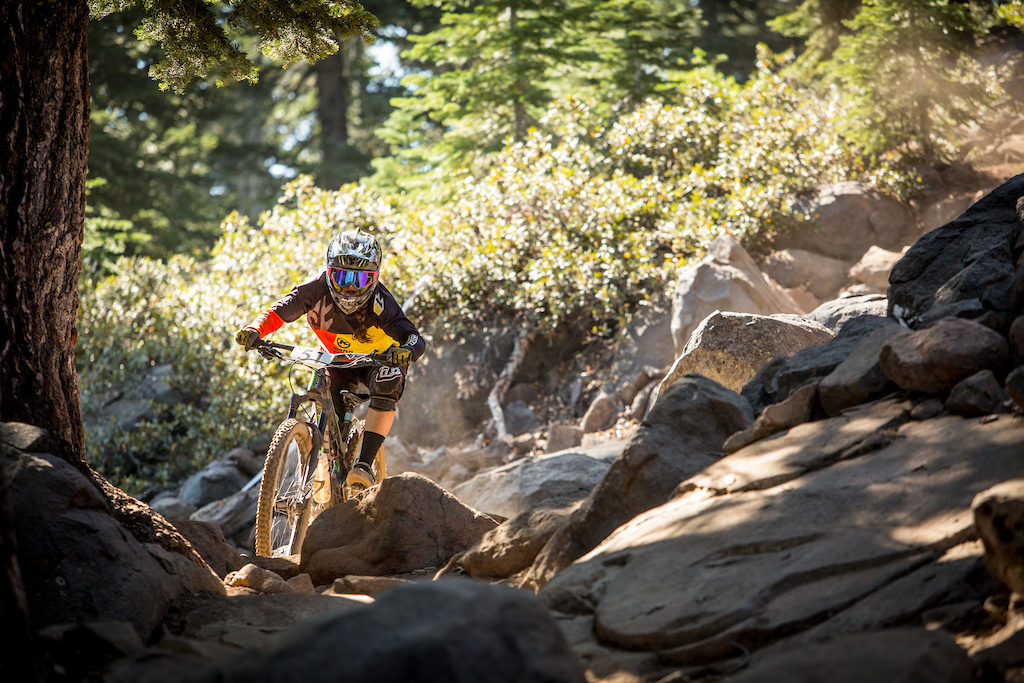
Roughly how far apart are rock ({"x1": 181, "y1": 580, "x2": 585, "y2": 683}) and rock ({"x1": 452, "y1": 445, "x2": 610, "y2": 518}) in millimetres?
4245

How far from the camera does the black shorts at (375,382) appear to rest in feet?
20.5

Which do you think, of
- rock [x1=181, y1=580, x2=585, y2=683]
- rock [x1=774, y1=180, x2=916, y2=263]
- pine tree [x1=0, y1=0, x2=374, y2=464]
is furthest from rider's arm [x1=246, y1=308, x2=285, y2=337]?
rock [x1=774, y1=180, x2=916, y2=263]

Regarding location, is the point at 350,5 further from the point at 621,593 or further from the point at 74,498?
the point at 621,593

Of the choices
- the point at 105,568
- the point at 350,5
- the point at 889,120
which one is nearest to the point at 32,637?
the point at 105,568

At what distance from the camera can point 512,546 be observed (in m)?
5.04

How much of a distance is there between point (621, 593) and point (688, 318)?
22.3ft

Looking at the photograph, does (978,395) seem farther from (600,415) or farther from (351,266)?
(600,415)

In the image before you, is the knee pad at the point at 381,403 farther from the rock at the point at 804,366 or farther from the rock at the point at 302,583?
the rock at the point at 804,366

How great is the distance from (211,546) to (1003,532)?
473 cm

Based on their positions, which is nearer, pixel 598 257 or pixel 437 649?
pixel 437 649

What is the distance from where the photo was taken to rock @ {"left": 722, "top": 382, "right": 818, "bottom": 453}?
15.5ft

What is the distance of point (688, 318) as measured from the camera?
994 cm

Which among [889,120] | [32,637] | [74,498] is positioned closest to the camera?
[32,637]

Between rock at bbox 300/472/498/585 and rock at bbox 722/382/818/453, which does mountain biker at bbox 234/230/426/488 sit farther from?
rock at bbox 722/382/818/453
